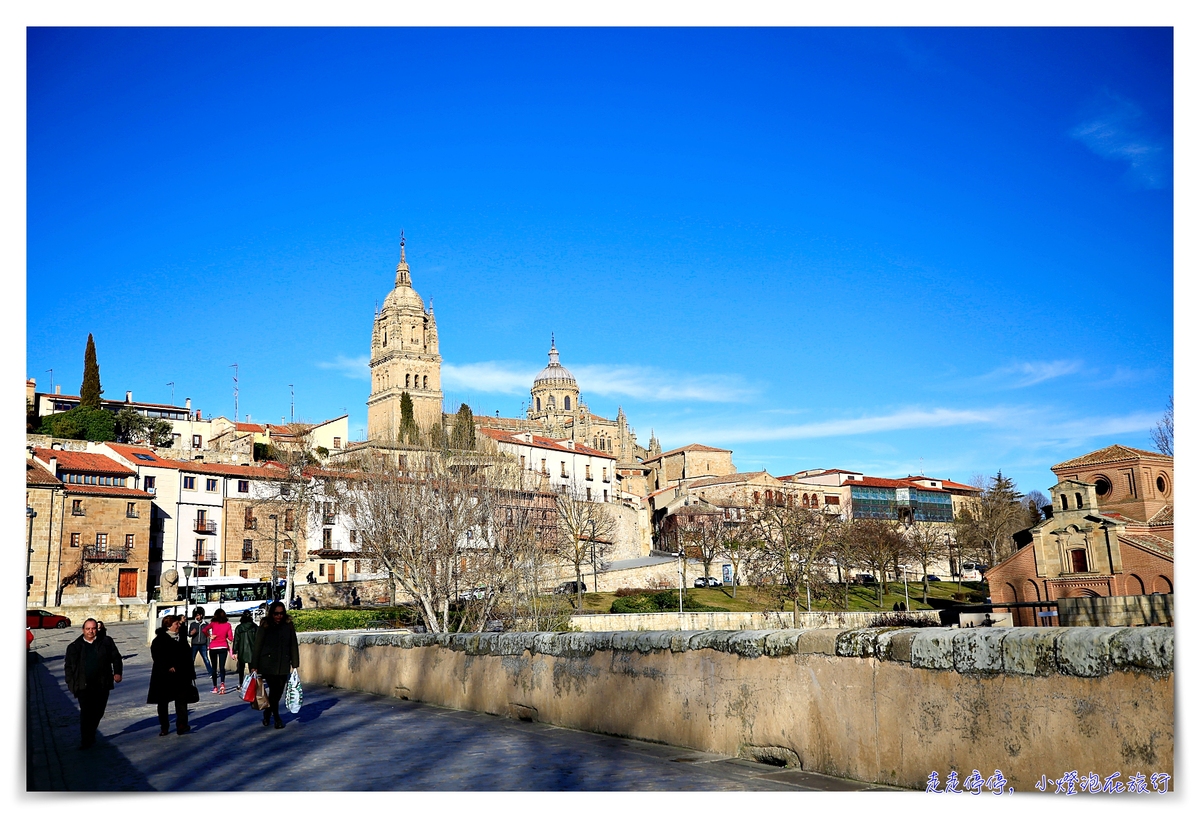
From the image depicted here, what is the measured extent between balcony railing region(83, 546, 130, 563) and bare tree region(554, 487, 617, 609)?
81.5 ft

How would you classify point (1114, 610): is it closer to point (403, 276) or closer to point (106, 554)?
point (106, 554)

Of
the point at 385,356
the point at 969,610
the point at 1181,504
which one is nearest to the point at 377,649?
the point at 1181,504

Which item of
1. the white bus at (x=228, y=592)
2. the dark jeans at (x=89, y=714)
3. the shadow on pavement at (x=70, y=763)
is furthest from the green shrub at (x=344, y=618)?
the dark jeans at (x=89, y=714)

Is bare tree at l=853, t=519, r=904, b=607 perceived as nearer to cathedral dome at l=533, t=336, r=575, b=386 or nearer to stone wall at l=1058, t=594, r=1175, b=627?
stone wall at l=1058, t=594, r=1175, b=627

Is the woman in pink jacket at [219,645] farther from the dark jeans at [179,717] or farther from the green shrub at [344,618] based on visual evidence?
the green shrub at [344,618]

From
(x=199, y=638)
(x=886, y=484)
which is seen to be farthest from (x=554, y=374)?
(x=199, y=638)

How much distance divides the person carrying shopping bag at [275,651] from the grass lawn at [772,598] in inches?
1638

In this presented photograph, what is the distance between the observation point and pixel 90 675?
9656mm

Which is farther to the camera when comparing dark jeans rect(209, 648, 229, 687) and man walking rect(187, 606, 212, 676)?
man walking rect(187, 606, 212, 676)

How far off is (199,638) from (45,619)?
17799mm

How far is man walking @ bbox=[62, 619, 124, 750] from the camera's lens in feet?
30.6

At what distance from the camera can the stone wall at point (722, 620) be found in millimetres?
47125

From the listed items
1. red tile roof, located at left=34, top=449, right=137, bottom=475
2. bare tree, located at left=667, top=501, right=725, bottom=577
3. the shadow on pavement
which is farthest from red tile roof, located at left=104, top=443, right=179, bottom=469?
the shadow on pavement

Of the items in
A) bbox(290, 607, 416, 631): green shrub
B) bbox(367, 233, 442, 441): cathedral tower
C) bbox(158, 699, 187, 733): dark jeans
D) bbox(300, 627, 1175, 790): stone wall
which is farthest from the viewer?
bbox(367, 233, 442, 441): cathedral tower
